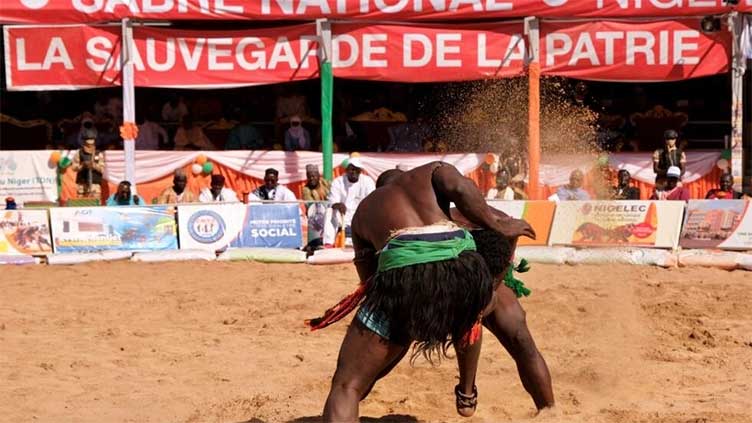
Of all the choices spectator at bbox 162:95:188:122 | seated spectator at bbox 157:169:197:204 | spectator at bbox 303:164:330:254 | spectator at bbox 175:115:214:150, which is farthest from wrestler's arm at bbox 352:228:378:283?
spectator at bbox 162:95:188:122

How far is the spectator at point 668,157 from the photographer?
16.3 m

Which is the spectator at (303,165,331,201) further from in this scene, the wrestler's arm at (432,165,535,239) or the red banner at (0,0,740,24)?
the wrestler's arm at (432,165,535,239)

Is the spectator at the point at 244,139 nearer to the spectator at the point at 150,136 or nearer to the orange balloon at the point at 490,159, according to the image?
the spectator at the point at 150,136

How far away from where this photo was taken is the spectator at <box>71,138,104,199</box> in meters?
16.9

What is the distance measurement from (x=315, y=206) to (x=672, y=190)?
185 inches

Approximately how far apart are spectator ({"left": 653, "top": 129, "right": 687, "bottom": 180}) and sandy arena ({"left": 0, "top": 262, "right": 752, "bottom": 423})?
12.5ft

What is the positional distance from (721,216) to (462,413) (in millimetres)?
8280

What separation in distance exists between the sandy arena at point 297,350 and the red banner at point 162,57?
4.61m

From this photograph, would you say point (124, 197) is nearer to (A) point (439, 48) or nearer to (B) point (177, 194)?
(B) point (177, 194)

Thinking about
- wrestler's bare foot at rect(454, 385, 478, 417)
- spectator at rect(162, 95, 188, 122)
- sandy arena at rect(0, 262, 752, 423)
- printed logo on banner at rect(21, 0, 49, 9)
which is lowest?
sandy arena at rect(0, 262, 752, 423)

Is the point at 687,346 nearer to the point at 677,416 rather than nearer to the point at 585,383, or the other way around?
the point at 585,383

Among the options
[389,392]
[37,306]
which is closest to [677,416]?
[389,392]

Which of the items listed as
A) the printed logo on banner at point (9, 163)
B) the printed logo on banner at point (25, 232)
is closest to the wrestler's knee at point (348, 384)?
the printed logo on banner at point (25, 232)

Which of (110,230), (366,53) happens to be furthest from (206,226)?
(366,53)
